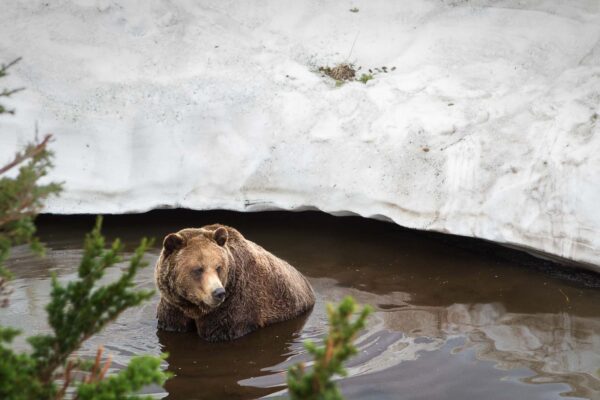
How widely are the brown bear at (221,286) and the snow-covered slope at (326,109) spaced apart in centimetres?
204

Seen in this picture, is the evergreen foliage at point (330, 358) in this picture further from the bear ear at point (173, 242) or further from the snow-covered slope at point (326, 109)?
the snow-covered slope at point (326, 109)

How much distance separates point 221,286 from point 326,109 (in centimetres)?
438

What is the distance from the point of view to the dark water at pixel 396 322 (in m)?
6.95

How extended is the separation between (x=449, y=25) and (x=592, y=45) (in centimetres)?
214

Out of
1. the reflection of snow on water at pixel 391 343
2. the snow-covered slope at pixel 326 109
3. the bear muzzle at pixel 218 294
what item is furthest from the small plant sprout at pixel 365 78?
the bear muzzle at pixel 218 294

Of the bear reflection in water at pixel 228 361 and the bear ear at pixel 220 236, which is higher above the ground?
the bear ear at pixel 220 236

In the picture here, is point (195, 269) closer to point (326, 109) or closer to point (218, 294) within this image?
point (218, 294)

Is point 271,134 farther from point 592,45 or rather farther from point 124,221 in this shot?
point 592,45

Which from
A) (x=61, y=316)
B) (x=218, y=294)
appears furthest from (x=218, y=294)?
(x=61, y=316)

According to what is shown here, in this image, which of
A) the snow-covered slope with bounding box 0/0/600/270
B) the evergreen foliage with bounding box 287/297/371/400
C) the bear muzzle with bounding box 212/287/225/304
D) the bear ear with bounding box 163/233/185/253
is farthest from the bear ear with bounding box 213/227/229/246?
the evergreen foliage with bounding box 287/297/371/400

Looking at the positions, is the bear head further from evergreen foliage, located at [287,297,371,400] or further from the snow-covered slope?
evergreen foliage, located at [287,297,371,400]

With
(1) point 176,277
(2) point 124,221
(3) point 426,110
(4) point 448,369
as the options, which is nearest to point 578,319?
(4) point 448,369

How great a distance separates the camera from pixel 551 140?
934 centimetres

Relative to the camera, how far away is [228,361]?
749 centimetres
